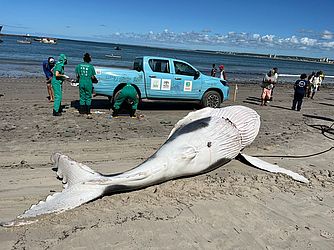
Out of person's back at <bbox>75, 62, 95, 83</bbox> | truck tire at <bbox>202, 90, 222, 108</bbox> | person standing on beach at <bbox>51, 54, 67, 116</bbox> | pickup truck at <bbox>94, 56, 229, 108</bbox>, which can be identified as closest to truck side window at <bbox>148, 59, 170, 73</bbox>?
pickup truck at <bbox>94, 56, 229, 108</bbox>

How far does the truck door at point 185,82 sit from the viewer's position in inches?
488

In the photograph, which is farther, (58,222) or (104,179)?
(104,179)

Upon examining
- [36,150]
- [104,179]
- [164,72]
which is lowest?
[36,150]

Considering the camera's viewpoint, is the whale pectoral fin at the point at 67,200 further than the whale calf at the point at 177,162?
No

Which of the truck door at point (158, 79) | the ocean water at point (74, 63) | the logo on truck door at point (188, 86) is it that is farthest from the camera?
the ocean water at point (74, 63)

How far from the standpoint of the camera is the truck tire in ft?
42.6

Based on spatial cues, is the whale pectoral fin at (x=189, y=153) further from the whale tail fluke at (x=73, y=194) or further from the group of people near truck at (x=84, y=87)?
the group of people near truck at (x=84, y=87)

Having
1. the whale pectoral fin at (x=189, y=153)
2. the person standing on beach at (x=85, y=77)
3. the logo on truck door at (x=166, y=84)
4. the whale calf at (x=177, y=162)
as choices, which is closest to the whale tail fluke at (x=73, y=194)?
the whale calf at (x=177, y=162)

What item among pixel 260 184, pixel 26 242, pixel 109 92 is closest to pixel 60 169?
pixel 26 242

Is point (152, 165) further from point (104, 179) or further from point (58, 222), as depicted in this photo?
point (58, 222)

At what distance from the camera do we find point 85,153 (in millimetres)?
7004

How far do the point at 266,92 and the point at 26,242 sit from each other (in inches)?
518

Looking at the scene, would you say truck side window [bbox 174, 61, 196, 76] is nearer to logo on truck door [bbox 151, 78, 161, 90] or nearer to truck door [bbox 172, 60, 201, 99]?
truck door [bbox 172, 60, 201, 99]

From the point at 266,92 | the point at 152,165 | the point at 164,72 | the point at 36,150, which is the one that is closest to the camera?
the point at 152,165
